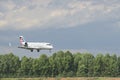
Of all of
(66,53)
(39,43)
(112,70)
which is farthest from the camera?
(66,53)

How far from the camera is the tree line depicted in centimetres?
14138

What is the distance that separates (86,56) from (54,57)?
10111 millimetres

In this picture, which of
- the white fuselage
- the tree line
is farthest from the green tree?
the white fuselage

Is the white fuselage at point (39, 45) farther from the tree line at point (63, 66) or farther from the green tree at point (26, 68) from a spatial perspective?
the green tree at point (26, 68)

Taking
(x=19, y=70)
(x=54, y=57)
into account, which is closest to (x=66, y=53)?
(x=54, y=57)

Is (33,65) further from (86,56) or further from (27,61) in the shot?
(86,56)

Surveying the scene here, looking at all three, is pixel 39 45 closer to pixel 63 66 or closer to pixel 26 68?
pixel 26 68

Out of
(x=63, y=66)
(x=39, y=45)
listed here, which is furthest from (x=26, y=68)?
(x=39, y=45)

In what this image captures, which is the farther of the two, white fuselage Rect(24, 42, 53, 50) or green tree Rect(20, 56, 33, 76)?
green tree Rect(20, 56, 33, 76)

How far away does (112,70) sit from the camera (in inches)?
5571

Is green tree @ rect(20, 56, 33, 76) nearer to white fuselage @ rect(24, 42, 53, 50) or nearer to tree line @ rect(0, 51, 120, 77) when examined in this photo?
tree line @ rect(0, 51, 120, 77)

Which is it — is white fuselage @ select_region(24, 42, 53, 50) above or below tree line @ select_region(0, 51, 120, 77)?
above

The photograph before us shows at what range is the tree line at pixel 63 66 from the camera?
141375mm

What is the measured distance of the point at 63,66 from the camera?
14550 cm
